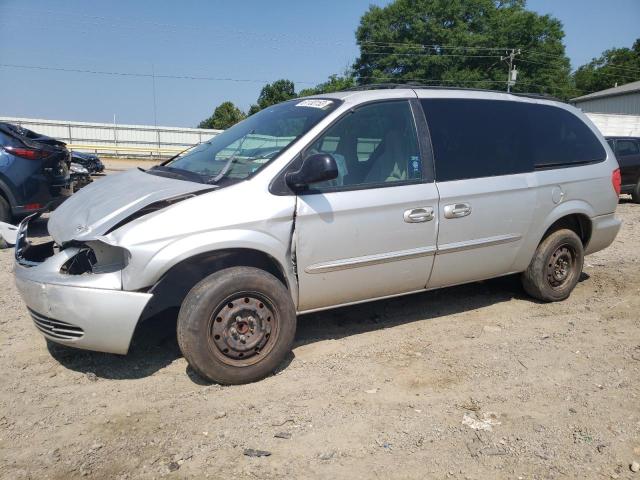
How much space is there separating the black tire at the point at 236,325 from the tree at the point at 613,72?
7579 cm

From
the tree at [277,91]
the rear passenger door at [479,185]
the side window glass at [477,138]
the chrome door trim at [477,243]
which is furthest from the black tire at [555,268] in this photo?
the tree at [277,91]

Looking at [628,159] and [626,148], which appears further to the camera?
[626,148]

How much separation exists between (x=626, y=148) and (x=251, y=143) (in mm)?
12300

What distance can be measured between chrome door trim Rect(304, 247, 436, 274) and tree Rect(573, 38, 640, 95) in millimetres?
74752

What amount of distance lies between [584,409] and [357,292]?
1.62 meters

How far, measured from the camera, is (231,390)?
337 cm

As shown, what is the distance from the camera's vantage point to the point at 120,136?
100ft

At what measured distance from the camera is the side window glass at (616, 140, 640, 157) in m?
13.1

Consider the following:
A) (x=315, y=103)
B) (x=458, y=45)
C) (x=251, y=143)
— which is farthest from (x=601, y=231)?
(x=458, y=45)

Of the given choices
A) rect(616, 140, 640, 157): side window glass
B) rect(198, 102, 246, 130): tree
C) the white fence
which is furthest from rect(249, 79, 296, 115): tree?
rect(616, 140, 640, 157): side window glass

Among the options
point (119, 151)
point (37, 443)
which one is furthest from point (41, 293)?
point (119, 151)

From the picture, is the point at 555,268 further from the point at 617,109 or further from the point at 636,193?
the point at 617,109

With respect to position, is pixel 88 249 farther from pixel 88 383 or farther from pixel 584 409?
pixel 584 409

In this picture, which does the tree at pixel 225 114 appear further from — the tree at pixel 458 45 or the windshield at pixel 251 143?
the windshield at pixel 251 143
